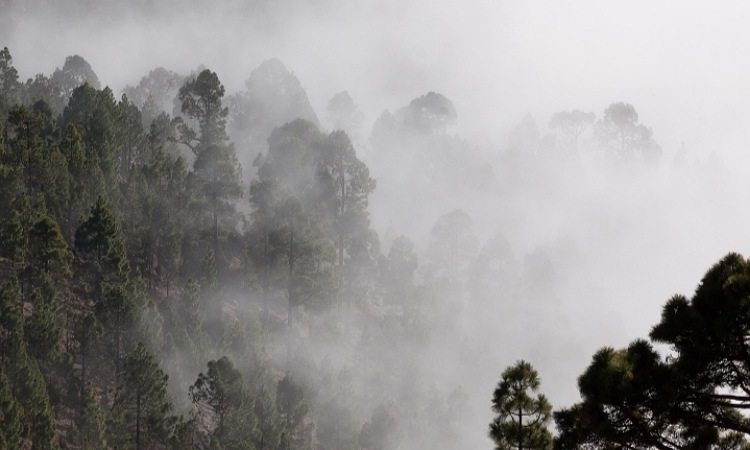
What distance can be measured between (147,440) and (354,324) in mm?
40833

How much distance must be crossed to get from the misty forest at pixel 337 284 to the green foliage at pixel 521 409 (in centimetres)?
8

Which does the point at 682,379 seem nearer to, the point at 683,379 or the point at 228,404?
the point at 683,379

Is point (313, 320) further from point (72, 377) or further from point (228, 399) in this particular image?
point (72, 377)

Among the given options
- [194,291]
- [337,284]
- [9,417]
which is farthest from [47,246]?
[337,284]

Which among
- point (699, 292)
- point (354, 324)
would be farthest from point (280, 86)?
point (699, 292)

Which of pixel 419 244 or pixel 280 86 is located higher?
pixel 280 86

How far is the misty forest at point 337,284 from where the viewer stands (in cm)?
1773

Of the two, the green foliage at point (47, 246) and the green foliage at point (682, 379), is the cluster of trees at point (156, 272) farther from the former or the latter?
the green foliage at point (682, 379)

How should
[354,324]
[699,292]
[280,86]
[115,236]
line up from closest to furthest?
[699,292] → [115,236] → [354,324] → [280,86]

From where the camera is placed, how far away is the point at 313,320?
7881 cm

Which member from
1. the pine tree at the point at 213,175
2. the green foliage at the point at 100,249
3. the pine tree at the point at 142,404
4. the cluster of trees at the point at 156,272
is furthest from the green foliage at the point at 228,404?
the pine tree at the point at 213,175

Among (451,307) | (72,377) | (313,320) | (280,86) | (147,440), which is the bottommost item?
(147,440)

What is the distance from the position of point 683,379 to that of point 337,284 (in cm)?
6295

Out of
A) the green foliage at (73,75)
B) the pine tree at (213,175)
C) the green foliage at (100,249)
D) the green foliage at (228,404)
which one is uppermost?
the green foliage at (73,75)
